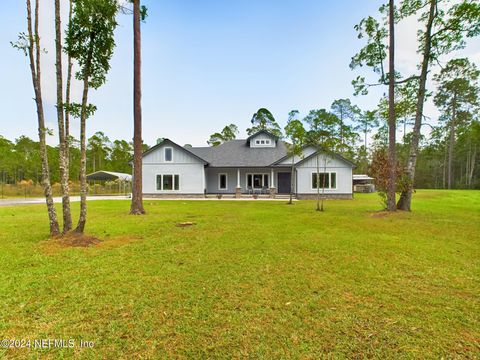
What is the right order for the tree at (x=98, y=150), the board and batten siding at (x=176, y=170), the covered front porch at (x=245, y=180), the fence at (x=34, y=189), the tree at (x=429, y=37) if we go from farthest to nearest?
the tree at (x=98, y=150) < the fence at (x=34, y=189) < the covered front porch at (x=245, y=180) < the board and batten siding at (x=176, y=170) < the tree at (x=429, y=37)

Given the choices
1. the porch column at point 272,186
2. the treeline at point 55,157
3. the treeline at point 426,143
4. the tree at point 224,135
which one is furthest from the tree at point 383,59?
the treeline at point 55,157

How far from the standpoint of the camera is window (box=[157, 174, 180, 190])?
21781 mm

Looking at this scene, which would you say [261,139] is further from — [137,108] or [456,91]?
[456,91]

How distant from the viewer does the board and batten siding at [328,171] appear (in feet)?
65.1

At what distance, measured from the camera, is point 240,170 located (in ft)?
76.2

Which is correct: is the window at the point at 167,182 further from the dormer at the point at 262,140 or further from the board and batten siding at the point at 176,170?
the dormer at the point at 262,140

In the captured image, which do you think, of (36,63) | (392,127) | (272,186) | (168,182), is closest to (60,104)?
(36,63)

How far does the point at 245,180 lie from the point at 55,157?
34.0 m

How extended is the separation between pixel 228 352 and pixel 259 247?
11.3ft

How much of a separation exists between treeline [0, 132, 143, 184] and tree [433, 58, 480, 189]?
44.5 m

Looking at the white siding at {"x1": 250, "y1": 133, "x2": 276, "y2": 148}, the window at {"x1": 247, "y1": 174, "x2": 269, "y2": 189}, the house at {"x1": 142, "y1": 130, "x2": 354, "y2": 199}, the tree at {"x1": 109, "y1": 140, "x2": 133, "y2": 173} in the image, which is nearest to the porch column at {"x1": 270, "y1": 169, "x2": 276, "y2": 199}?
the house at {"x1": 142, "y1": 130, "x2": 354, "y2": 199}

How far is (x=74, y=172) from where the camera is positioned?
41.4 m

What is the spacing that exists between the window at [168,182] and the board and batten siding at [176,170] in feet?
0.90

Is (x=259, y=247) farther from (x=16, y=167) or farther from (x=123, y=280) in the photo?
(x=16, y=167)
